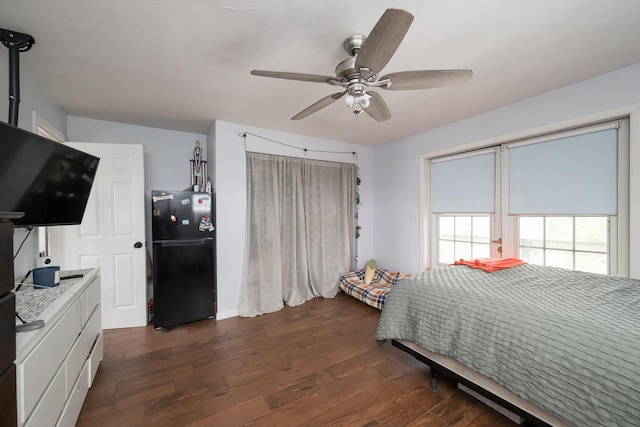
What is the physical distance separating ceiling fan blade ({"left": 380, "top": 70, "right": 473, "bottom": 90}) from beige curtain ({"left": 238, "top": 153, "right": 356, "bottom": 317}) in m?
Result: 2.25

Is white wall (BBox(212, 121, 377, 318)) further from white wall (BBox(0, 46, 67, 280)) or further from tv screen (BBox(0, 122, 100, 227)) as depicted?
white wall (BBox(0, 46, 67, 280))

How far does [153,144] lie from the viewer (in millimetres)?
3365

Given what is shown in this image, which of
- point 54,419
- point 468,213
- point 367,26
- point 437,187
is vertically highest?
point 367,26

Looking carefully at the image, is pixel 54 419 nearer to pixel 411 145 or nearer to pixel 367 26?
pixel 367 26

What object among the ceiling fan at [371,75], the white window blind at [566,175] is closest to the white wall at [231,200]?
the ceiling fan at [371,75]

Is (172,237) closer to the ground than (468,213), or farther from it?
closer to the ground

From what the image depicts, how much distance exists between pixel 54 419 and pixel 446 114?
3831 millimetres

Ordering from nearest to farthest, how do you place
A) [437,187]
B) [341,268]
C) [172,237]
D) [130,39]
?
[130,39]
[172,237]
[437,187]
[341,268]

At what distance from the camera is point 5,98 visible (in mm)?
1664

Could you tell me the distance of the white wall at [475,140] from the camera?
1969 millimetres

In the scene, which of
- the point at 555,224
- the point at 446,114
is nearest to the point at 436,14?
the point at 446,114

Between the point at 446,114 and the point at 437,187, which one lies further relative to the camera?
the point at 437,187

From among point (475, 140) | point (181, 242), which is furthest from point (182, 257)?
point (475, 140)

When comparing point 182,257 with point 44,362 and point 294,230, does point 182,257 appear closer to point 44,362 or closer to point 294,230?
point 294,230
